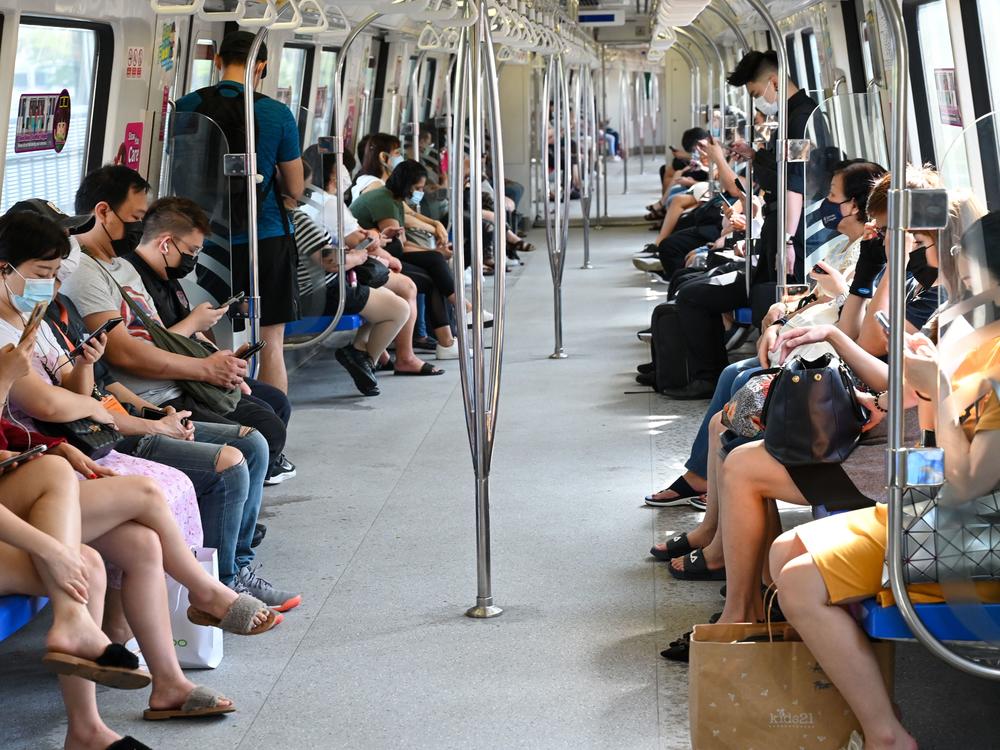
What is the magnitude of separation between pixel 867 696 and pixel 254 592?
79.6 inches

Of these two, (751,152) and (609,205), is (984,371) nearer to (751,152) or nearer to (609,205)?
(751,152)

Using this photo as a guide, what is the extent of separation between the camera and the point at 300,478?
18.5 ft

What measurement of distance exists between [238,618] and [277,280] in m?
2.96

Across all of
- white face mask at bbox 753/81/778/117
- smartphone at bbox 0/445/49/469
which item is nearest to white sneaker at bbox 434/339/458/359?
white face mask at bbox 753/81/778/117

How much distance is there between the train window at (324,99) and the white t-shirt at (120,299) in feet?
19.2

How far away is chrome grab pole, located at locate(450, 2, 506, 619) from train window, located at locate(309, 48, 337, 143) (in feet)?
21.3

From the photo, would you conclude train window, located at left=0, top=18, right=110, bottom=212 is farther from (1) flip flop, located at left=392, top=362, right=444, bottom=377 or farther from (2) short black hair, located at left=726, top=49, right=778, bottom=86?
(2) short black hair, located at left=726, top=49, right=778, bottom=86

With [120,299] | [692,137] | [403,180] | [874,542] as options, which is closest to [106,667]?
[874,542]

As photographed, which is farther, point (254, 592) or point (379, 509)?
point (379, 509)

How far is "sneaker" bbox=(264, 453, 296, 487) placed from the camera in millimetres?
5558

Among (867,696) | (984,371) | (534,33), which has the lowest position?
(867,696)

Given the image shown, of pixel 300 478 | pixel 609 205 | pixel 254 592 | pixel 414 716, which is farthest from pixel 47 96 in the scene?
pixel 609 205

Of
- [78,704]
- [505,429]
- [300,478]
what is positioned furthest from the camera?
[505,429]

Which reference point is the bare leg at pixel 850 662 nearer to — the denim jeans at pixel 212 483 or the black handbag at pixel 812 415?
the black handbag at pixel 812 415
